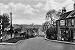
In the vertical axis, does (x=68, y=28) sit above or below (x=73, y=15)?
below

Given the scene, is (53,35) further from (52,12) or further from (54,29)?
(52,12)

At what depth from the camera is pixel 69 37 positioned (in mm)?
36500

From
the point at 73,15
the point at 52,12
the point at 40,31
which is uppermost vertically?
the point at 52,12

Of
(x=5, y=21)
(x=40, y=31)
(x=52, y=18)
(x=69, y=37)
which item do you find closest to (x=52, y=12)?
(x=52, y=18)

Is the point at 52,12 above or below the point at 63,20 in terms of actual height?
above

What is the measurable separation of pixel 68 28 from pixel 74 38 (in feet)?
13.7

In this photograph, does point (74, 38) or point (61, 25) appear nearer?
point (74, 38)

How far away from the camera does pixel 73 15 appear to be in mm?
37000

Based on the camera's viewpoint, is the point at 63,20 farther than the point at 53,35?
No

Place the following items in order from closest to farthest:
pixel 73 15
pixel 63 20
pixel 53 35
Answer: pixel 73 15
pixel 63 20
pixel 53 35

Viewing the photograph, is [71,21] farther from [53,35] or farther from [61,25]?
[53,35]

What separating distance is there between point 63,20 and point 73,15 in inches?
176

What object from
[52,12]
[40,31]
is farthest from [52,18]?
[40,31]

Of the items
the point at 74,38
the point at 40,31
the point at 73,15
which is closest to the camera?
the point at 74,38
